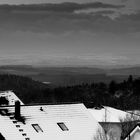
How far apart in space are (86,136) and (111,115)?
1866cm

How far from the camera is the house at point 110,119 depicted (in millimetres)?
56625

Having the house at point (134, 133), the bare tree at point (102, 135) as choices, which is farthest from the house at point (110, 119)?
the house at point (134, 133)

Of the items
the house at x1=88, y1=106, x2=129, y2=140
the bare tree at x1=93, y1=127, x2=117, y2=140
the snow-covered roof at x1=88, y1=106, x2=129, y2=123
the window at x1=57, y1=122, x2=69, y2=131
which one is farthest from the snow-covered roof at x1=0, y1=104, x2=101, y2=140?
the snow-covered roof at x1=88, y1=106, x2=129, y2=123

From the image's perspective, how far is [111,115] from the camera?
218 feet

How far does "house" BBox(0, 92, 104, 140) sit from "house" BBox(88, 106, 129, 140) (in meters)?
2.72

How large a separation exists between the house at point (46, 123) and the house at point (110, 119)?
2721 millimetres

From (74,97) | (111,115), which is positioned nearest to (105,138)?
(111,115)

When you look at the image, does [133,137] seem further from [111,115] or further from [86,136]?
[111,115]

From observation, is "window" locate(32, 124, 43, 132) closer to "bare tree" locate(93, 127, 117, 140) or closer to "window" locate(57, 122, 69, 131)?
"window" locate(57, 122, 69, 131)

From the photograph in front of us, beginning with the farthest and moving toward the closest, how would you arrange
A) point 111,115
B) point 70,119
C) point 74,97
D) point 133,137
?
point 74,97 < point 111,115 < point 70,119 < point 133,137

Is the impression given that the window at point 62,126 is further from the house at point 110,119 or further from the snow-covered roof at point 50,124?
the house at point 110,119

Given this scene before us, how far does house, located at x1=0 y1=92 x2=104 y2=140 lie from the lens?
4600 centimetres

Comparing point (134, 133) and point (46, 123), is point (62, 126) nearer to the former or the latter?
point (46, 123)

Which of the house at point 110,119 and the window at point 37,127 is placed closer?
the window at point 37,127
